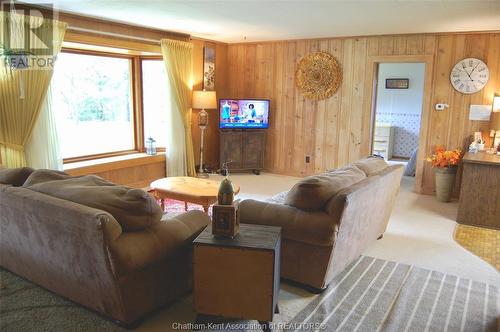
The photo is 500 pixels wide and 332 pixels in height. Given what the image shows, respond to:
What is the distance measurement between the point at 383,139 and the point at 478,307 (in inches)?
247

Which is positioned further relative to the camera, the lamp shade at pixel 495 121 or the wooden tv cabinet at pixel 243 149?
the wooden tv cabinet at pixel 243 149

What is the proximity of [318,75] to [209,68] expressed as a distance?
185cm

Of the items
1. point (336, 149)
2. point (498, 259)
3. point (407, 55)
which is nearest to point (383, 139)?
point (336, 149)

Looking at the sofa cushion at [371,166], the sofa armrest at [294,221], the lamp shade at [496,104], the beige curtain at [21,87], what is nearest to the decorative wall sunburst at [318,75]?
the lamp shade at [496,104]

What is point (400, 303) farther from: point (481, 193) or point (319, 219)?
point (481, 193)

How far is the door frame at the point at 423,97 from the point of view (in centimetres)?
568

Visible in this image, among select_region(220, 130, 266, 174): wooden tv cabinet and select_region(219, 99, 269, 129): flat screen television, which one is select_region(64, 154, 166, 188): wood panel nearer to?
select_region(220, 130, 266, 174): wooden tv cabinet

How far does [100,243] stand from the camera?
2096mm

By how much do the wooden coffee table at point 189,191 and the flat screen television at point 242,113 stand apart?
7.90 feet

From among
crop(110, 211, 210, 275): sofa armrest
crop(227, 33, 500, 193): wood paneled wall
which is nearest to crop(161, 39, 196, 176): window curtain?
crop(227, 33, 500, 193): wood paneled wall

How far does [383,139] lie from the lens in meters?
8.67

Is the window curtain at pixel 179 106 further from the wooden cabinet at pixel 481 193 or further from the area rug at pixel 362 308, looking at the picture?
the wooden cabinet at pixel 481 193

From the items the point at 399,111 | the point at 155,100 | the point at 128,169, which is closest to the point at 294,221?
the point at 128,169

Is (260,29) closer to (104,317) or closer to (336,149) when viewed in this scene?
(336,149)
